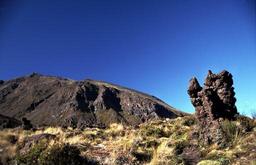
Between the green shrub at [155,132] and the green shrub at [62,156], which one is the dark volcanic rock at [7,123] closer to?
the green shrub at [155,132]

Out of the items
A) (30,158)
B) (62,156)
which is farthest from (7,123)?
(62,156)

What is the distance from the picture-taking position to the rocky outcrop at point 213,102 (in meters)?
16.1

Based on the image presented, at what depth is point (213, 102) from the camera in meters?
17.3

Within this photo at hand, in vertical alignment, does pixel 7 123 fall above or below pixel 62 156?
above

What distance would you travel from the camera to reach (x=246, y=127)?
15.9 m

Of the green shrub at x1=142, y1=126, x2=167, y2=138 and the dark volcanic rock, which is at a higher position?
the dark volcanic rock

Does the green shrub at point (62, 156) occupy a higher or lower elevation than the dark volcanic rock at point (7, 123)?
lower

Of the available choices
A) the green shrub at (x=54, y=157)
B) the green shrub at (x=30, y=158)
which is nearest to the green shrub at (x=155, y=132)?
the green shrub at (x=54, y=157)

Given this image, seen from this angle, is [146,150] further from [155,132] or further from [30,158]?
[30,158]

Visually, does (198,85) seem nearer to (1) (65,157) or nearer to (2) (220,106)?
(2) (220,106)

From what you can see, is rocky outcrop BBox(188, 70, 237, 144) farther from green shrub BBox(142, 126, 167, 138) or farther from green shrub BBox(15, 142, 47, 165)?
green shrub BBox(15, 142, 47, 165)

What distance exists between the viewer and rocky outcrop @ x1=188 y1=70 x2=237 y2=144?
16109mm

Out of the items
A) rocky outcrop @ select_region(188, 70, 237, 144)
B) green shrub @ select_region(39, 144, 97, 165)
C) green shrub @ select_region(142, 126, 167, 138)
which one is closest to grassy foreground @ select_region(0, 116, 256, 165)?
green shrub @ select_region(39, 144, 97, 165)

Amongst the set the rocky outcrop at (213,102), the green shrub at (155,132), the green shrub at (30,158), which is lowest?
the green shrub at (30,158)
